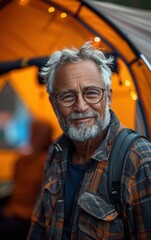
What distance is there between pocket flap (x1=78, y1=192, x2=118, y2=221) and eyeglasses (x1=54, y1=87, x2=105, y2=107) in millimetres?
581

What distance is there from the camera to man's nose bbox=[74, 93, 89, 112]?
7.95 ft

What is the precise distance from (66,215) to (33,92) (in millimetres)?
3911

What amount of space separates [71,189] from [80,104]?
0.54m

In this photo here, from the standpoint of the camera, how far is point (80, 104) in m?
2.43

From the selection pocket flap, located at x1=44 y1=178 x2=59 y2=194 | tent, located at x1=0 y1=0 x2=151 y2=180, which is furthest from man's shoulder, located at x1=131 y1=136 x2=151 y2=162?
tent, located at x1=0 y1=0 x2=151 y2=180

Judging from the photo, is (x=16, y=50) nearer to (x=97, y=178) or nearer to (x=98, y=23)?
(x=98, y=23)

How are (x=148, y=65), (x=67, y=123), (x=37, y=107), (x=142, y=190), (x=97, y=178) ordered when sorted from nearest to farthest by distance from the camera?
1. (x=142, y=190)
2. (x=97, y=178)
3. (x=67, y=123)
4. (x=148, y=65)
5. (x=37, y=107)

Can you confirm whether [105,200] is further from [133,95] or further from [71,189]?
[133,95]

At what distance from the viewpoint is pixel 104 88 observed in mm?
2535

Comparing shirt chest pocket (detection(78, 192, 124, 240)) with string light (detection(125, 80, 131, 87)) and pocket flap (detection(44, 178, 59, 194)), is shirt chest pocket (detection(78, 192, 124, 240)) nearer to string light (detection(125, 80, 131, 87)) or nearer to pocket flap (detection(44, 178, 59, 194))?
pocket flap (detection(44, 178, 59, 194))

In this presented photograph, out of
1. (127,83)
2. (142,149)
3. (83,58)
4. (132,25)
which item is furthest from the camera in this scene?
(127,83)

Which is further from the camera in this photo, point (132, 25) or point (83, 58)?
point (132, 25)

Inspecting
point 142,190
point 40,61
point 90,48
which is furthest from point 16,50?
point 142,190

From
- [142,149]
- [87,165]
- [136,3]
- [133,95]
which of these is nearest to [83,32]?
[133,95]
